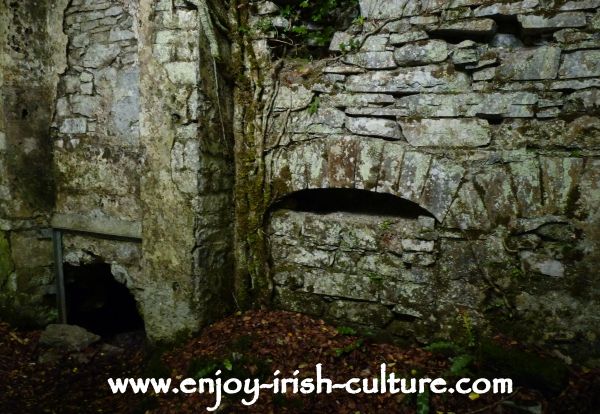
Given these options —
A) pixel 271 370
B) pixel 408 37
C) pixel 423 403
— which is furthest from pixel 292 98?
pixel 423 403

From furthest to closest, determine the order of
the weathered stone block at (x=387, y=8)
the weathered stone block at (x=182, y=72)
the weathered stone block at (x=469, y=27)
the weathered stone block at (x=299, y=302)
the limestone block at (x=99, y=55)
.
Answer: the limestone block at (x=99, y=55), the weathered stone block at (x=299, y=302), the weathered stone block at (x=182, y=72), the weathered stone block at (x=387, y=8), the weathered stone block at (x=469, y=27)

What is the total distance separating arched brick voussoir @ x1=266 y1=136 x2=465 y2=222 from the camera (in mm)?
2912

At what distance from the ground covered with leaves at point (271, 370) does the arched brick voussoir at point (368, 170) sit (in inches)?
43.8

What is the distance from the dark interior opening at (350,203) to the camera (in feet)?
11.0

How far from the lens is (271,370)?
117 inches

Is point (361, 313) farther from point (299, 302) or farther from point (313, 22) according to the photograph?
point (313, 22)

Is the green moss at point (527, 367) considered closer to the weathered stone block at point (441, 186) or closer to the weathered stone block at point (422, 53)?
the weathered stone block at point (441, 186)

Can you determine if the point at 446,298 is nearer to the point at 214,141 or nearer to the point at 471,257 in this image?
the point at 471,257

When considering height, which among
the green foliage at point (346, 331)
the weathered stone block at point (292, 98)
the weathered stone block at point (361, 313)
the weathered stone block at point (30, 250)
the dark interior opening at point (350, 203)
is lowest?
the green foliage at point (346, 331)

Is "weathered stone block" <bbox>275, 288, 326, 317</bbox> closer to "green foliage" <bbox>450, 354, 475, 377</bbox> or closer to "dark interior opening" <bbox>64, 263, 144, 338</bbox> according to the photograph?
"green foliage" <bbox>450, 354, 475, 377</bbox>

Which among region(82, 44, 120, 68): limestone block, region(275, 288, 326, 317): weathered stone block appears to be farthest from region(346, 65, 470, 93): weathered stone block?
region(82, 44, 120, 68): limestone block

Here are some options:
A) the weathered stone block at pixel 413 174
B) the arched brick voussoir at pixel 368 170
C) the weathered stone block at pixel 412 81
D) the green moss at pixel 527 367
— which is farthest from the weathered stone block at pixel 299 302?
the weathered stone block at pixel 412 81

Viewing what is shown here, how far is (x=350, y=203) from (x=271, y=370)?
156cm

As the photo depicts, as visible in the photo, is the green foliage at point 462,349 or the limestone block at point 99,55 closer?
the green foliage at point 462,349
